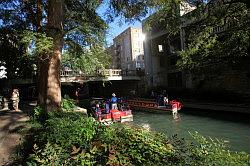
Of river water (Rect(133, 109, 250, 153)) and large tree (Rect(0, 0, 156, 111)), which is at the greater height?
large tree (Rect(0, 0, 156, 111))

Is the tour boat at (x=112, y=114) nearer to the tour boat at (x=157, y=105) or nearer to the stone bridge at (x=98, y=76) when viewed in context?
the tour boat at (x=157, y=105)

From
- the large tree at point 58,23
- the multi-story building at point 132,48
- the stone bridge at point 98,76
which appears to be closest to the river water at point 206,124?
the large tree at point 58,23

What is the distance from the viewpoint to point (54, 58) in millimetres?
13695

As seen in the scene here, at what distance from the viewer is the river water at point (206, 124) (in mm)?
18828

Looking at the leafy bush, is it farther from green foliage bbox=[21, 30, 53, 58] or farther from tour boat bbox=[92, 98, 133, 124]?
tour boat bbox=[92, 98, 133, 124]

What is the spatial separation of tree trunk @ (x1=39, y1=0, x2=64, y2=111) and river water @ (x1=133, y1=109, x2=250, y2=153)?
8405 mm

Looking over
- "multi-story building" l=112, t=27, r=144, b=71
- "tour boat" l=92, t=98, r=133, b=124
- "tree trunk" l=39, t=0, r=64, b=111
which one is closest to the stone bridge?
"tour boat" l=92, t=98, r=133, b=124

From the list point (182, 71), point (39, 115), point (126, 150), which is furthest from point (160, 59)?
point (126, 150)

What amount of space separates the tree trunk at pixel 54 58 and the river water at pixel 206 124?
8.41 metres

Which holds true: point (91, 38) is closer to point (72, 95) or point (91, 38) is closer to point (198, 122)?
point (198, 122)

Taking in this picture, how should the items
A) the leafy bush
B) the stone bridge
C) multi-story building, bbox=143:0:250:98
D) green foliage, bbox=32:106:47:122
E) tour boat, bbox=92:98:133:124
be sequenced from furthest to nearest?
Answer: the stone bridge, multi-story building, bbox=143:0:250:98, tour boat, bbox=92:98:133:124, green foliage, bbox=32:106:47:122, the leafy bush

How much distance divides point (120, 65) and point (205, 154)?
2908 inches

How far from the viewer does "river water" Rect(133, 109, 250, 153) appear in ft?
61.8

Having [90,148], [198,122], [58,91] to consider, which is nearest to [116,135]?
[90,148]
